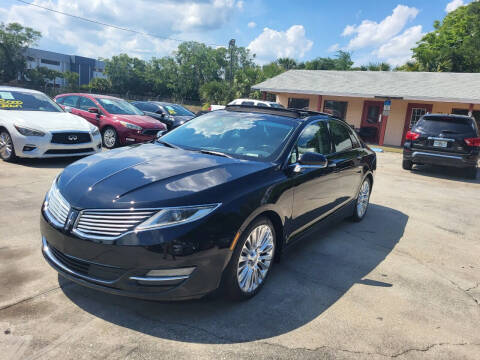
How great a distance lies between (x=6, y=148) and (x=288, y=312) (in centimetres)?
702

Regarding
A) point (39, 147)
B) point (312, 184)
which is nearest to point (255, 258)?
point (312, 184)

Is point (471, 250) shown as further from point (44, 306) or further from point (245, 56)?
point (245, 56)

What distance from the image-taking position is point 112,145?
34.7 feet

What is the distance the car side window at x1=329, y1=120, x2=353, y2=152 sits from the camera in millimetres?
4738

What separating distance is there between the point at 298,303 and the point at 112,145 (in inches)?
341

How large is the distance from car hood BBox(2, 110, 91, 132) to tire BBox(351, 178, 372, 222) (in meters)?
5.76

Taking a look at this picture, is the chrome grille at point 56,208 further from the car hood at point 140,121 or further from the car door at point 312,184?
the car hood at point 140,121

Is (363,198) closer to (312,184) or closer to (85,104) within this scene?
(312,184)

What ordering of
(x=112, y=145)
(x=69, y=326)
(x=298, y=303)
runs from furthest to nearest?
(x=112, y=145)
(x=298, y=303)
(x=69, y=326)

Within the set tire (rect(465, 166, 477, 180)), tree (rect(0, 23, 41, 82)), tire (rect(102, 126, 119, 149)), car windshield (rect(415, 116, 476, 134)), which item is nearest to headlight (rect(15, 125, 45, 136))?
tire (rect(102, 126, 119, 149))

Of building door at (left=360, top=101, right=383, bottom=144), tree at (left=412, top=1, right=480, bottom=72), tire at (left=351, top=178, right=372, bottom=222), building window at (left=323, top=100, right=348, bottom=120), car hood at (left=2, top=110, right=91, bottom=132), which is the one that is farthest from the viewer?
tree at (left=412, top=1, right=480, bottom=72)

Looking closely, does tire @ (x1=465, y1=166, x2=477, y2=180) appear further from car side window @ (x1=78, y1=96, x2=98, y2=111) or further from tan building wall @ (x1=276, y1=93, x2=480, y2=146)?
car side window @ (x1=78, y1=96, x2=98, y2=111)

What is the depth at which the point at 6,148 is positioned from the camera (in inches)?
298

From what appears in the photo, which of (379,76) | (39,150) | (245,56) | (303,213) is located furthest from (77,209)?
(245,56)
